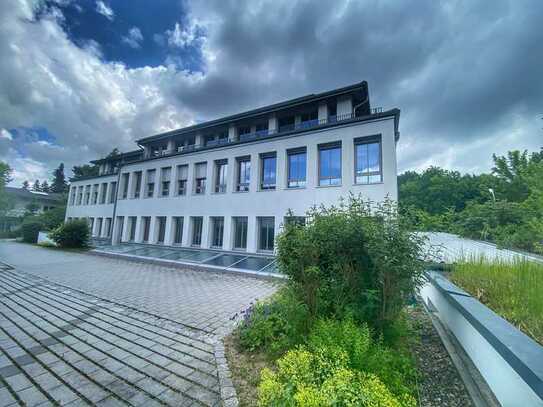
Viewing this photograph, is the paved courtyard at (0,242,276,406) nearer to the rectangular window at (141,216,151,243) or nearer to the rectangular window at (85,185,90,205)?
the rectangular window at (141,216,151,243)

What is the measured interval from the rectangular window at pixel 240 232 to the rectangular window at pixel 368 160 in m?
8.71

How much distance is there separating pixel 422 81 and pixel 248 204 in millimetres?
13701

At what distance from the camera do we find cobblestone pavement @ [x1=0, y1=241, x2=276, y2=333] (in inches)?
216

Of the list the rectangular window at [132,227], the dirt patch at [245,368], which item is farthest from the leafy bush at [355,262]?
the rectangular window at [132,227]

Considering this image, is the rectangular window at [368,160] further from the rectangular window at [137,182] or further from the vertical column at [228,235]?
the rectangular window at [137,182]

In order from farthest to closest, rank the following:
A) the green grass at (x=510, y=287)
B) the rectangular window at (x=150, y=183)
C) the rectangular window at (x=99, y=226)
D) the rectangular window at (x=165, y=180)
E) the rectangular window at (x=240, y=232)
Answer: the rectangular window at (x=99, y=226)
the rectangular window at (x=150, y=183)
the rectangular window at (x=165, y=180)
the rectangular window at (x=240, y=232)
the green grass at (x=510, y=287)

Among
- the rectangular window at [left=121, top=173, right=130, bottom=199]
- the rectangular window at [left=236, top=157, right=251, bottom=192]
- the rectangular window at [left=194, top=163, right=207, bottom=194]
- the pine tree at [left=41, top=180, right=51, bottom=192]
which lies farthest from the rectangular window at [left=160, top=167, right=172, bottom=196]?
the pine tree at [left=41, top=180, right=51, bottom=192]

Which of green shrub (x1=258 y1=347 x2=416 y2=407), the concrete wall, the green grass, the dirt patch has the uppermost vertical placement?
the concrete wall

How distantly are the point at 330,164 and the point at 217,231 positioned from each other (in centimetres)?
1035

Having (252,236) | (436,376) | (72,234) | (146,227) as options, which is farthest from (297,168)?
(72,234)


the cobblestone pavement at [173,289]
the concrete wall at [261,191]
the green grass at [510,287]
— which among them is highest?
the concrete wall at [261,191]

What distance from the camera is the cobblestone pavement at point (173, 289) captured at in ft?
18.0

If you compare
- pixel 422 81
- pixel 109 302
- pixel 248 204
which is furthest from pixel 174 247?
pixel 422 81

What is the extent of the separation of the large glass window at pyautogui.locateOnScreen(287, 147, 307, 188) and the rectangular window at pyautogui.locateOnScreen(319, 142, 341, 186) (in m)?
1.21
